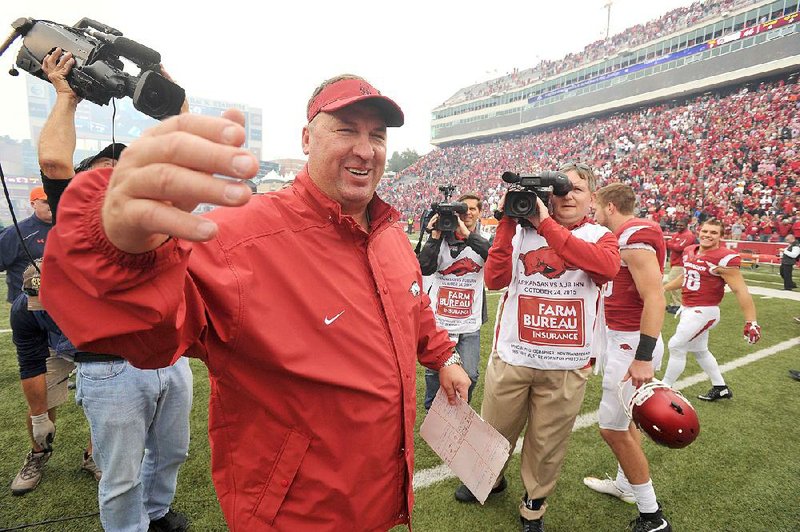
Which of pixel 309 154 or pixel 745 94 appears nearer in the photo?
pixel 309 154

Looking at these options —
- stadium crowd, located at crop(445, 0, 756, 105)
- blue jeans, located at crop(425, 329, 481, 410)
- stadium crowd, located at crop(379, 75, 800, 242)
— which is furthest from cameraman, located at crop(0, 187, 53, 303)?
stadium crowd, located at crop(445, 0, 756, 105)

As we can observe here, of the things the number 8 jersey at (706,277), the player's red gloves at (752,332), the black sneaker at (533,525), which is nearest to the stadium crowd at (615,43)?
the number 8 jersey at (706,277)

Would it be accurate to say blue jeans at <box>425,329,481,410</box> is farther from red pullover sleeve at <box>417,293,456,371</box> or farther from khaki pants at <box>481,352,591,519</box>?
red pullover sleeve at <box>417,293,456,371</box>

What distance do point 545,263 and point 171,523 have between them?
3019 millimetres

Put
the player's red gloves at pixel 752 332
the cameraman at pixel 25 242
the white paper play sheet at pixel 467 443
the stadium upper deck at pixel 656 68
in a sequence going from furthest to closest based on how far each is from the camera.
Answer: the stadium upper deck at pixel 656 68 → the player's red gloves at pixel 752 332 → the cameraman at pixel 25 242 → the white paper play sheet at pixel 467 443

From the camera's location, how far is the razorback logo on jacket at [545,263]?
2.74m

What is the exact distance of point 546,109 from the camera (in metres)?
47.1

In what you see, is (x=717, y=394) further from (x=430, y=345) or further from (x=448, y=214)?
(x=430, y=345)

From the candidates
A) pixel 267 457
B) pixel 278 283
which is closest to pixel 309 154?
pixel 278 283

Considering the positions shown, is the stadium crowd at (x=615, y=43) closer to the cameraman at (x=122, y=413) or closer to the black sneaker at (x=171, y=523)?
the cameraman at (x=122, y=413)

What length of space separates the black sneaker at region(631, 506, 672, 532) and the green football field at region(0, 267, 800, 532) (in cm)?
17

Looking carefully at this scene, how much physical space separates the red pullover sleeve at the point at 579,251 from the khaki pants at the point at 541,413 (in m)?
0.74

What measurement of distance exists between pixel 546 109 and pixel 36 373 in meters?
51.9

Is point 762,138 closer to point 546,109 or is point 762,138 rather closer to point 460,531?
point 546,109
